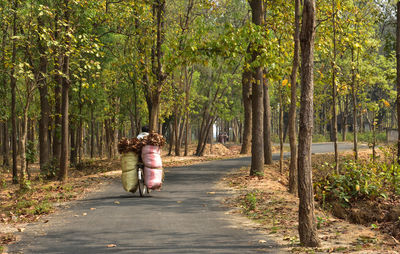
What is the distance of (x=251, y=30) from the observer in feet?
51.0

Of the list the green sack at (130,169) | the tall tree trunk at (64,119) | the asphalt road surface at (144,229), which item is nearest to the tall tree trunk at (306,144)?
the asphalt road surface at (144,229)

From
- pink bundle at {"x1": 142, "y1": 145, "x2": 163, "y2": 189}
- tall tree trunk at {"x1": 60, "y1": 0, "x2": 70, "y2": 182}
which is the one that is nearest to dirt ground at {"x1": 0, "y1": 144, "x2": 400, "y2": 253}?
tall tree trunk at {"x1": 60, "y1": 0, "x2": 70, "y2": 182}

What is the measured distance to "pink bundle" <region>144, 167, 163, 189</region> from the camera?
1374 centimetres

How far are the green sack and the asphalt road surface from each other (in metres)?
0.48

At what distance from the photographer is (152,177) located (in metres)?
13.8

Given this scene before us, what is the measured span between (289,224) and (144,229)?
3.06m

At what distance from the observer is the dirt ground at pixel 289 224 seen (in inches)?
326

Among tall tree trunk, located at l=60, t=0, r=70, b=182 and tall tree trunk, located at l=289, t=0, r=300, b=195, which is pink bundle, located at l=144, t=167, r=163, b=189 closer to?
tall tree trunk, located at l=289, t=0, r=300, b=195

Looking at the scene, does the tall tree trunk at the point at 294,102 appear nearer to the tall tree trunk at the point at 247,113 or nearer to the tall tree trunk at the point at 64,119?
the tall tree trunk at the point at 64,119

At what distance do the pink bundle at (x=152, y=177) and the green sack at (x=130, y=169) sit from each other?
Result: 12.4 inches

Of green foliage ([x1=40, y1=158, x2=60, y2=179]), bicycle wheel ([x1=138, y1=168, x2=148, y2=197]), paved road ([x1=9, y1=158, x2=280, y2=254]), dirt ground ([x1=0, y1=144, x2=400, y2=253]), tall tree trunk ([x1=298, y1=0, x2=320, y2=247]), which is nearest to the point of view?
tall tree trunk ([x1=298, y1=0, x2=320, y2=247])

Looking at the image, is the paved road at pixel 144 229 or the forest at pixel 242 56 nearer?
the paved road at pixel 144 229

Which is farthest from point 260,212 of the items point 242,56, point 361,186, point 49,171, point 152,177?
point 49,171

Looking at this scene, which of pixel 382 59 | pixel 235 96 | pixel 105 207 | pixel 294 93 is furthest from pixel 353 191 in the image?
pixel 235 96
